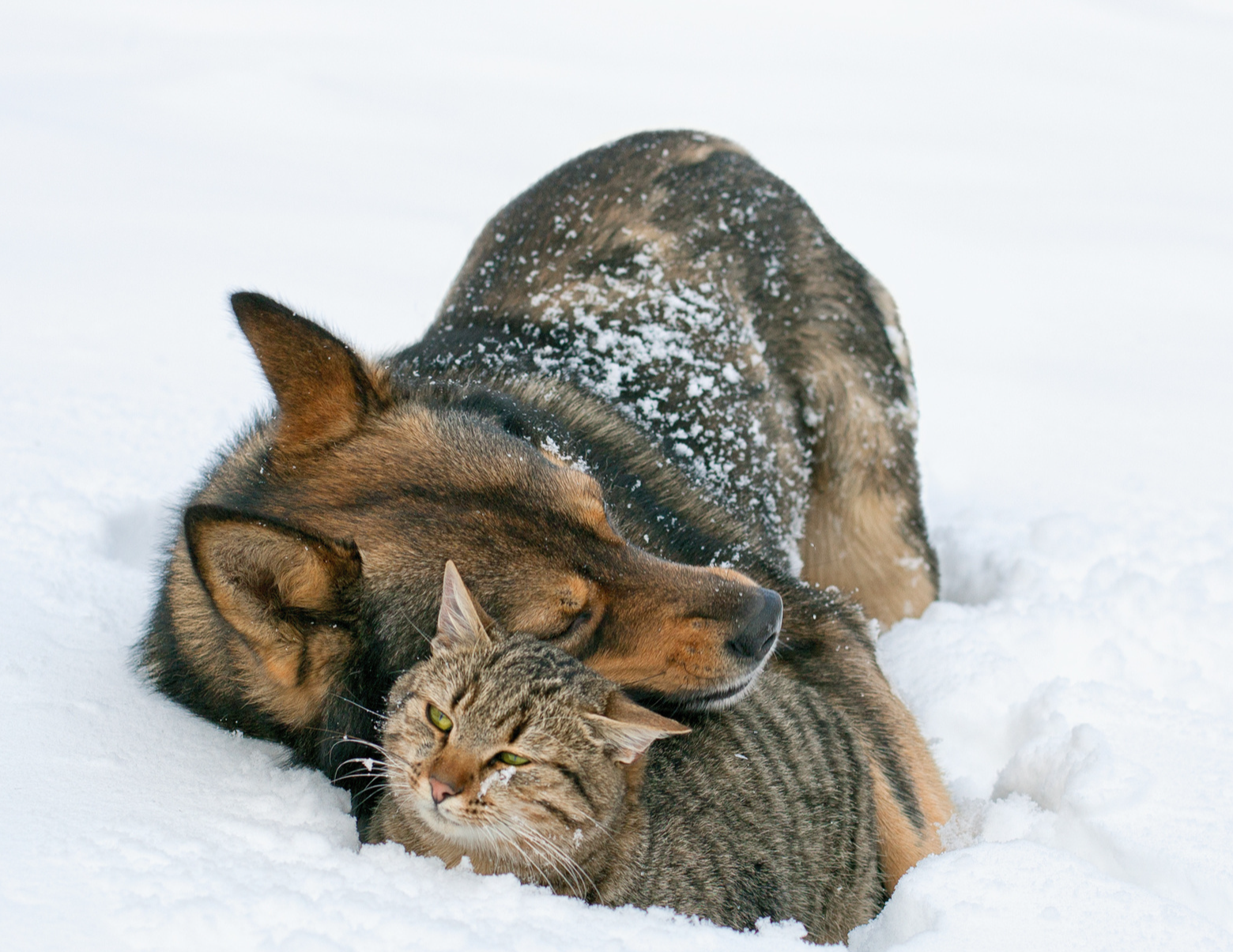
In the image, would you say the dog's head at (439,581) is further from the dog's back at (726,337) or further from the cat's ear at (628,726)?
the dog's back at (726,337)

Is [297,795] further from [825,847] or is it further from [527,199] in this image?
[527,199]

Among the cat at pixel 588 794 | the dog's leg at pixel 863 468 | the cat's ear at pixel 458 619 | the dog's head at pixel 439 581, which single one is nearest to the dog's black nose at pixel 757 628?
the dog's head at pixel 439 581

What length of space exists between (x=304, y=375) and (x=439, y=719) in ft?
3.25

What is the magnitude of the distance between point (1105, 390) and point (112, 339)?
19.6ft

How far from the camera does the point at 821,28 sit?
1190 cm

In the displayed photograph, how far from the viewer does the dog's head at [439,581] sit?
2496mm

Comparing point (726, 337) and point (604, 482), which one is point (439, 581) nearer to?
point (604, 482)

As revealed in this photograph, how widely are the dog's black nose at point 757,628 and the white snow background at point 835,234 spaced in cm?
59

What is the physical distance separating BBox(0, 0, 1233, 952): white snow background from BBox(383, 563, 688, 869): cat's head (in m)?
0.12

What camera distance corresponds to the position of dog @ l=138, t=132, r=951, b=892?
2.54 metres

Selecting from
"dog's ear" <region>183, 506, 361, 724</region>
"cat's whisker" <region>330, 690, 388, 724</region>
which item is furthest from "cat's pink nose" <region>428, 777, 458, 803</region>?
"dog's ear" <region>183, 506, 361, 724</region>

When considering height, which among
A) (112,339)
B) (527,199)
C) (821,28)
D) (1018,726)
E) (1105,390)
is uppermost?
(821,28)

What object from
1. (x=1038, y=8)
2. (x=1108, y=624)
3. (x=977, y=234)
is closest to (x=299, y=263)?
(x=977, y=234)

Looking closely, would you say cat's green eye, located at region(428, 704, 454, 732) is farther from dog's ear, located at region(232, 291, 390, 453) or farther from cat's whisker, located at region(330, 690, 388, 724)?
dog's ear, located at region(232, 291, 390, 453)
